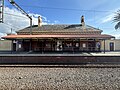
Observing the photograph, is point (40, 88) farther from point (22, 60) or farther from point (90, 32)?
point (90, 32)

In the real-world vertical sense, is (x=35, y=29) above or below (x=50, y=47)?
above

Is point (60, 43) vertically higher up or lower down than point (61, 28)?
lower down

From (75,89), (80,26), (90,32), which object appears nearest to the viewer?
(75,89)

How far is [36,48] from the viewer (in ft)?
103

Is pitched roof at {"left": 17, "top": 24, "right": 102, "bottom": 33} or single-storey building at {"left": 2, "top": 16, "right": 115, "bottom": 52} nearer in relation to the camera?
single-storey building at {"left": 2, "top": 16, "right": 115, "bottom": 52}

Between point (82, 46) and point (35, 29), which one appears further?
point (35, 29)

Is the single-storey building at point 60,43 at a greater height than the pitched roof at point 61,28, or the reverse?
the pitched roof at point 61,28

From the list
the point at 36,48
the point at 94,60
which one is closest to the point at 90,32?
the point at 36,48

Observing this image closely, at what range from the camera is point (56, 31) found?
111ft

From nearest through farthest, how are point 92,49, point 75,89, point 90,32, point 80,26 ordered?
point 75,89, point 92,49, point 90,32, point 80,26

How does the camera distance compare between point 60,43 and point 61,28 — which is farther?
point 61,28

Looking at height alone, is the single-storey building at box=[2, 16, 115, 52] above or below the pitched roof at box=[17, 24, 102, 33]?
below

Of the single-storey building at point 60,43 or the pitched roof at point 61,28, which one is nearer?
the single-storey building at point 60,43

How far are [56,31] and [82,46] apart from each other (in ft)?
24.8
